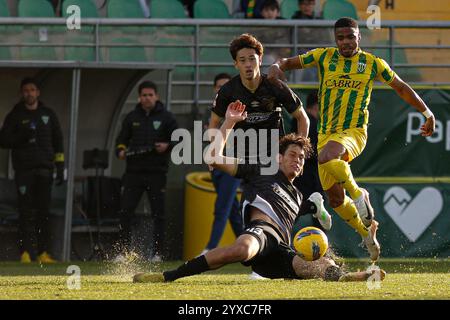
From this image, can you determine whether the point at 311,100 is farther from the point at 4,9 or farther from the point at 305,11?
the point at 4,9

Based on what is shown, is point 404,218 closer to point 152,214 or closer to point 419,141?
point 419,141

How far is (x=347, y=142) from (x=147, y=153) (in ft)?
13.6

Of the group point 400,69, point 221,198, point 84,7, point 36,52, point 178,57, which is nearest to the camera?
point 221,198

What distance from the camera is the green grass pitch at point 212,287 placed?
8.34 m

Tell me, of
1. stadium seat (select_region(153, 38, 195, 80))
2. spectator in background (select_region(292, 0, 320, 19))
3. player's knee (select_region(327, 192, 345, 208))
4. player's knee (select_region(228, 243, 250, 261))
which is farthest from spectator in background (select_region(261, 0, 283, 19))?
player's knee (select_region(228, 243, 250, 261))

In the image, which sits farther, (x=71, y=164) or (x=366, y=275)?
(x=71, y=164)

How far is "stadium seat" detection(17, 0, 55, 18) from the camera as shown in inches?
663

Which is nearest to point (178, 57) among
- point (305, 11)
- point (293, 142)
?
point (305, 11)

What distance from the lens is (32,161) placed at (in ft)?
48.3

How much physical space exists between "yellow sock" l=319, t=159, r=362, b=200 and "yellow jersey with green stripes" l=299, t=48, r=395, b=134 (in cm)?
61

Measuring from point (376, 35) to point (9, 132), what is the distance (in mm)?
5076

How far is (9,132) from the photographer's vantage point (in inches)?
579
